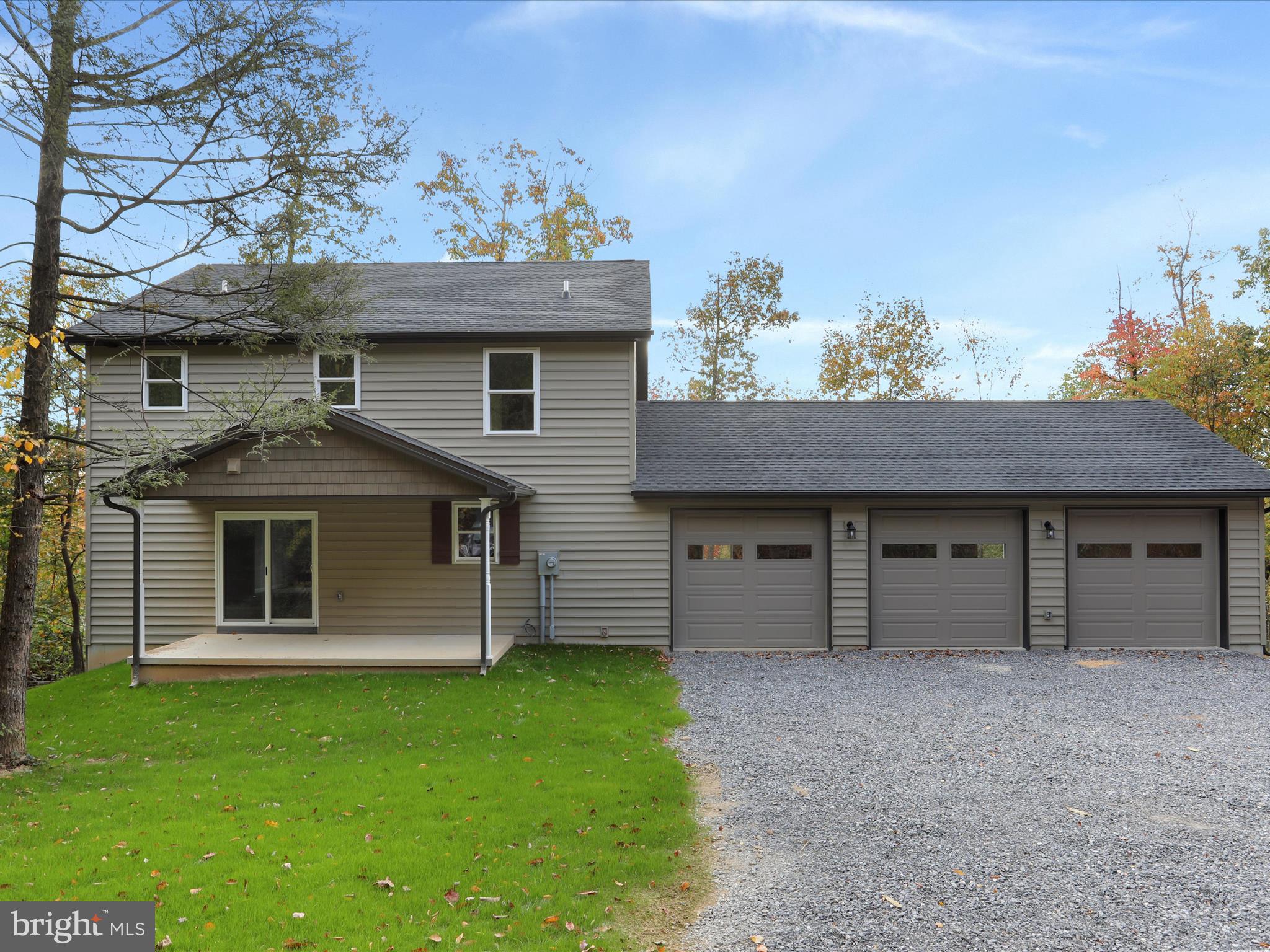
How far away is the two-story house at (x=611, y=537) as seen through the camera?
36.5 ft

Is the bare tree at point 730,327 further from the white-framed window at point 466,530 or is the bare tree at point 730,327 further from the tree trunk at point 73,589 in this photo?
the tree trunk at point 73,589

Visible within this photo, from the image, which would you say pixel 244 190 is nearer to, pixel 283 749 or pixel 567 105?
pixel 283 749

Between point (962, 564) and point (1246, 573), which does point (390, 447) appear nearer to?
point (962, 564)

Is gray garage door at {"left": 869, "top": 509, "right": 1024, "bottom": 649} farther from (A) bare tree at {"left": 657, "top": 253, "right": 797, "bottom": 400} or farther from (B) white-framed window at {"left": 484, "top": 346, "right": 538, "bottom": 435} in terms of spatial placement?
(A) bare tree at {"left": 657, "top": 253, "right": 797, "bottom": 400}

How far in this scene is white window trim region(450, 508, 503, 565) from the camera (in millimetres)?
11070

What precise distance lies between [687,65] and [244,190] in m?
15.2

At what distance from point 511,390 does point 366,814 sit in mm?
7452

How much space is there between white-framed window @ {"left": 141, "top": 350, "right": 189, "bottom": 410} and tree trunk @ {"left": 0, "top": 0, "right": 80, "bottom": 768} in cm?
509

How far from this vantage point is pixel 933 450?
1230cm

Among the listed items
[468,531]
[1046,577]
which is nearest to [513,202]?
[468,531]

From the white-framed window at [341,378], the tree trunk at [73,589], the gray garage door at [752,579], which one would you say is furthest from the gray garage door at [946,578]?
the tree trunk at [73,589]

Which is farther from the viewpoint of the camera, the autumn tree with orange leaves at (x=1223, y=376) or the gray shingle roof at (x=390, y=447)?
the autumn tree with orange leaves at (x=1223, y=376)

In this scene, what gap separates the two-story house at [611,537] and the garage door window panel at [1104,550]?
0.11ft

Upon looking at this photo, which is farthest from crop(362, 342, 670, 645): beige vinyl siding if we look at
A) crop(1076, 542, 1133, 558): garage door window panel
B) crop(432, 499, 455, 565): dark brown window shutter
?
crop(1076, 542, 1133, 558): garage door window panel
